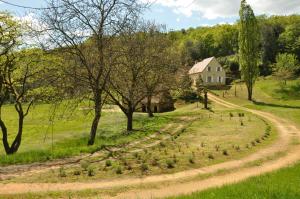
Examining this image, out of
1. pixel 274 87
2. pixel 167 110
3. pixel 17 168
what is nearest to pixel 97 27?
pixel 17 168

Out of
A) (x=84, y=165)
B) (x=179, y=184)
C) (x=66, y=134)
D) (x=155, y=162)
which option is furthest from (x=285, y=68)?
(x=179, y=184)

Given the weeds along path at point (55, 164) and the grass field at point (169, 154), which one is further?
the weeds along path at point (55, 164)

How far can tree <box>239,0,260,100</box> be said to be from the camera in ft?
205

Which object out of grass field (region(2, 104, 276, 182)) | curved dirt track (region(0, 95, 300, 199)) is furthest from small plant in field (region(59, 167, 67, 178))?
curved dirt track (region(0, 95, 300, 199))

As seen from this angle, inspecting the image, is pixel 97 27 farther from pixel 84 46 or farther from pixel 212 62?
pixel 212 62

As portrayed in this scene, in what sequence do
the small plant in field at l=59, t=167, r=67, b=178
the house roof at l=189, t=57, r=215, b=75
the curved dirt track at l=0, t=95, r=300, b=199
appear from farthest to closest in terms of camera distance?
the house roof at l=189, t=57, r=215, b=75
the small plant in field at l=59, t=167, r=67, b=178
the curved dirt track at l=0, t=95, r=300, b=199

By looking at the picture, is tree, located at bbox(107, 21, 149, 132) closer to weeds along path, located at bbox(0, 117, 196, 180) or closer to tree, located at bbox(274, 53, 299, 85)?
weeds along path, located at bbox(0, 117, 196, 180)

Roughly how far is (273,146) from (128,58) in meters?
15.0

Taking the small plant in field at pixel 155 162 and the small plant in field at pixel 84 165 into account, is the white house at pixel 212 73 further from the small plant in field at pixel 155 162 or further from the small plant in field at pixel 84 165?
the small plant in field at pixel 84 165

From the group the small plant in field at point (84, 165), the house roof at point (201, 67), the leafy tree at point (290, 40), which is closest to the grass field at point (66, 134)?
the small plant in field at point (84, 165)

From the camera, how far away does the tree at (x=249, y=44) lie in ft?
205

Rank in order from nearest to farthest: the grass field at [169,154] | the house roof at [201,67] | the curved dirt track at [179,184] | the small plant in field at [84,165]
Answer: the curved dirt track at [179,184], the grass field at [169,154], the small plant in field at [84,165], the house roof at [201,67]

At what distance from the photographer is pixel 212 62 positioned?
3529 inches

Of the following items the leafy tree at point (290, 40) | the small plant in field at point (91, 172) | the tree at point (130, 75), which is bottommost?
the small plant in field at point (91, 172)
